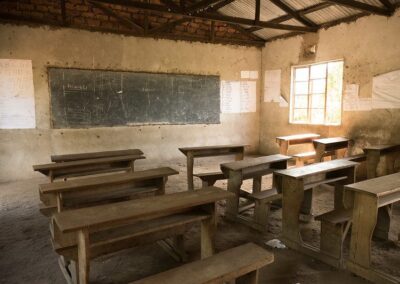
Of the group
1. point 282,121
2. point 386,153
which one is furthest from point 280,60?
point 386,153

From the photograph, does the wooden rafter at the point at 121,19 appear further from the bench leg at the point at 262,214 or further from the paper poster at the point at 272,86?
the bench leg at the point at 262,214

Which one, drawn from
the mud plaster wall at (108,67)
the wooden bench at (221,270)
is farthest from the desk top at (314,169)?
the mud plaster wall at (108,67)

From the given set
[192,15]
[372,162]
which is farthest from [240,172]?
[192,15]

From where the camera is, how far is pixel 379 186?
242 cm

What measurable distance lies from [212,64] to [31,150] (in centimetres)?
428

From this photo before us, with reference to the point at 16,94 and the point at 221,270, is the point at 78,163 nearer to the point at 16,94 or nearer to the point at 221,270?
the point at 16,94

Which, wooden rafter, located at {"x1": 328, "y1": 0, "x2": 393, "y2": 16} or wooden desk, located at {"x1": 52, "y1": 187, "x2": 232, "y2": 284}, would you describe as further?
wooden rafter, located at {"x1": 328, "y1": 0, "x2": 393, "y2": 16}

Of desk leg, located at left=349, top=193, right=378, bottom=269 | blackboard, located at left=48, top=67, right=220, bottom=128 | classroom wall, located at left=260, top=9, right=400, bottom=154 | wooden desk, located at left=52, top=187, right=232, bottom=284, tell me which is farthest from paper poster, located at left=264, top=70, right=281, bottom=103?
wooden desk, located at left=52, top=187, right=232, bottom=284

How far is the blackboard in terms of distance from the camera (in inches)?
230

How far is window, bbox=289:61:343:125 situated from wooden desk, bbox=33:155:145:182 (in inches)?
167

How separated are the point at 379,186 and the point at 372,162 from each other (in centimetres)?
256

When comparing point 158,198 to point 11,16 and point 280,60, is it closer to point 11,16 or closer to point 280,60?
point 11,16

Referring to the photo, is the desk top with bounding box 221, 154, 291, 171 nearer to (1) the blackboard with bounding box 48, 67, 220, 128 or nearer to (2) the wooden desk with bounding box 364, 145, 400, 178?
(2) the wooden desk with bounding box 364, 145, 400, 178

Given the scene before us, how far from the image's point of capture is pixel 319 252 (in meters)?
2.64
